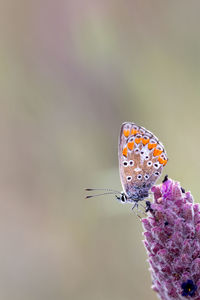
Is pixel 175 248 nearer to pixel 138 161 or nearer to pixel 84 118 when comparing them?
pixel 138 161

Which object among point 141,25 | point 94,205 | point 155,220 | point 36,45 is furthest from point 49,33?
point 155,220

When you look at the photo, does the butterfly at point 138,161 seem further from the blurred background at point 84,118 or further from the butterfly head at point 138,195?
the blurred background at point 84,118

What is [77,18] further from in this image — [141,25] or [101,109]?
[101,109]

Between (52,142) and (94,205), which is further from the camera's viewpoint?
(52,142)

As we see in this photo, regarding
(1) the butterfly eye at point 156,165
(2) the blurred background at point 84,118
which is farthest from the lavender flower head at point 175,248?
(2) the blurred background at point 84,118

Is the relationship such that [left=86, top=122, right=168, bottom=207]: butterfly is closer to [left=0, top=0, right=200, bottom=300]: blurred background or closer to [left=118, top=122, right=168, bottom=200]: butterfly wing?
[left=118, top=122, right=168, bottom=200]: butterfly wing

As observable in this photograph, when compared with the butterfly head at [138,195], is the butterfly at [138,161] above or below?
above
